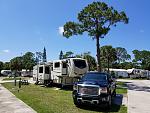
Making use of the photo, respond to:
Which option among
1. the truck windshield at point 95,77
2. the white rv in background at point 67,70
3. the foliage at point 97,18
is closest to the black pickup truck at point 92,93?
the truck windshield at point 95,77

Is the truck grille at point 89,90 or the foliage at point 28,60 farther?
the foliage at point 28,60

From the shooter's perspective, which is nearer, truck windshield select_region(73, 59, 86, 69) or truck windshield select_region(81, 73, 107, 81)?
truck windshield select_region(81, 73, 107, 81)

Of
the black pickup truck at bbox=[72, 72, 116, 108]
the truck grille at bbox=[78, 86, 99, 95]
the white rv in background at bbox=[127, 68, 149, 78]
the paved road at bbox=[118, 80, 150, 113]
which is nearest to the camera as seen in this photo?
the black pickup truck at bbox=[72, 72, 116, 108]

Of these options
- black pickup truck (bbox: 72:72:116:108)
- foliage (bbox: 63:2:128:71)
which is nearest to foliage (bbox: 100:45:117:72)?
foliage (bbox: 63:2:128:71)

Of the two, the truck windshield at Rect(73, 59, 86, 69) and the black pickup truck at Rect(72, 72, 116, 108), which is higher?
the truck windshield at Rect(73, 59, 86, 69)

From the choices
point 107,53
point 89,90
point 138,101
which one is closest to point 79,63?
point 138,101

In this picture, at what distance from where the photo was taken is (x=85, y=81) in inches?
627

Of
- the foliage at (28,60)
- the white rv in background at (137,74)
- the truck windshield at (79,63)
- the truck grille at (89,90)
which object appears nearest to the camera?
the truck grille at (89,90)

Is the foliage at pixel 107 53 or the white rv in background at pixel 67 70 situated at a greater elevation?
the foliage at pixel 107 53

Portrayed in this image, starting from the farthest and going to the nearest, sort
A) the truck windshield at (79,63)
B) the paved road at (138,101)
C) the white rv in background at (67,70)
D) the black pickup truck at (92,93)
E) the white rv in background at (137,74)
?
the white rv in background at (137,74) → the truck windshield at (79,63) → the white rv in background at (67,70) → the paved road at (138,101) → the black pickup truck at (92,93)

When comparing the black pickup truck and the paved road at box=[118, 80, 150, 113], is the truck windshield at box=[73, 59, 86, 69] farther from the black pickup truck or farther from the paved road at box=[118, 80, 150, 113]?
the black pickup truck

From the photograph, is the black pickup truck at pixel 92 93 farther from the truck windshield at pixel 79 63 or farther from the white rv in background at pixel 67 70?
the truck windshield at pixel 79 63

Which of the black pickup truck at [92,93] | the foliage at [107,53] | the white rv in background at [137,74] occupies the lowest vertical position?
the black pickup truck at [92,93]

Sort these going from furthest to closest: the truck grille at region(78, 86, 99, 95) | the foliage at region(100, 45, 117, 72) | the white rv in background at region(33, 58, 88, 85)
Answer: the foliage at region(100, 45, 117, 72) < the white rv in background at region(33, 58, 88, 85) < the truck grille at region(78, 86, 99, 95)
